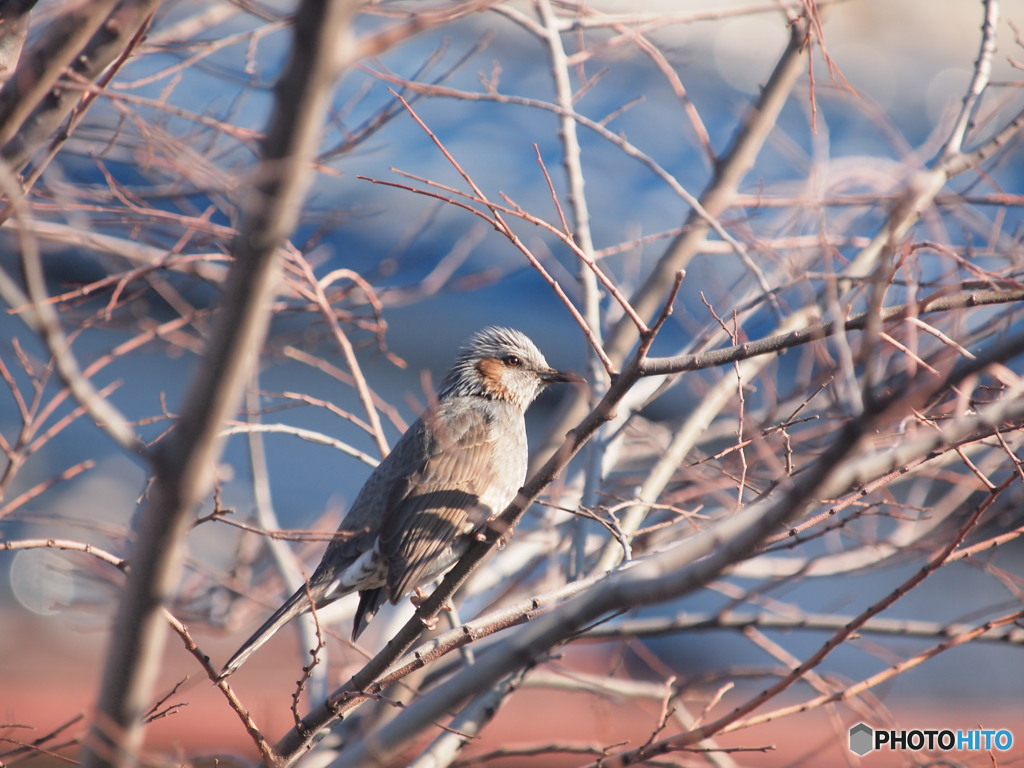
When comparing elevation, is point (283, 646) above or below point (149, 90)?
below

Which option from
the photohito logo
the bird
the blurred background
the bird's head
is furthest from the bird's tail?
the photohito logo

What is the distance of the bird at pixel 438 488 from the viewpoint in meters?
4.05

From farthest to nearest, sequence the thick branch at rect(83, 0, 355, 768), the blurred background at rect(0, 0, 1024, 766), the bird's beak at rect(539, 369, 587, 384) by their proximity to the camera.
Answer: the bird's beak at rect(539, 369, 587, 384)
the blurred background at rect(0, 0, 1024, 766)
the thick branch at rect(83, 0, 355, 768)

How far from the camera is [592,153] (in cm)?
915

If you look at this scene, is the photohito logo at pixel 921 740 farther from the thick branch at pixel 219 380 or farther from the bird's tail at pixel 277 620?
the thick branch at pixel 219 380

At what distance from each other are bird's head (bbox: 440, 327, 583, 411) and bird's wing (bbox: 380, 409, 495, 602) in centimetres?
30

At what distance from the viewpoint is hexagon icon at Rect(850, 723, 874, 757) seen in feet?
13.3

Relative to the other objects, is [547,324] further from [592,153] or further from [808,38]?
[808,38]

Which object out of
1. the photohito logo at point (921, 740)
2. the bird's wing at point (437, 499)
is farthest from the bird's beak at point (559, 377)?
the photohito logo at point (921, 740)

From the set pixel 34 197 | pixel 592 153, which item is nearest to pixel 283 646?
pixel 34 197

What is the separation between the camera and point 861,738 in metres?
4.09

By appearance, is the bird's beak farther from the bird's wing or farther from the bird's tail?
the bird's tail

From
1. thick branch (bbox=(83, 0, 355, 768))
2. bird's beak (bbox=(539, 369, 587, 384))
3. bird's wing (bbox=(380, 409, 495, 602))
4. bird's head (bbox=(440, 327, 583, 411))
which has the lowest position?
thick branch (bbox=(83, 0, 355, 768))

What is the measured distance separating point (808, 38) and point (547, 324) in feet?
24.6
